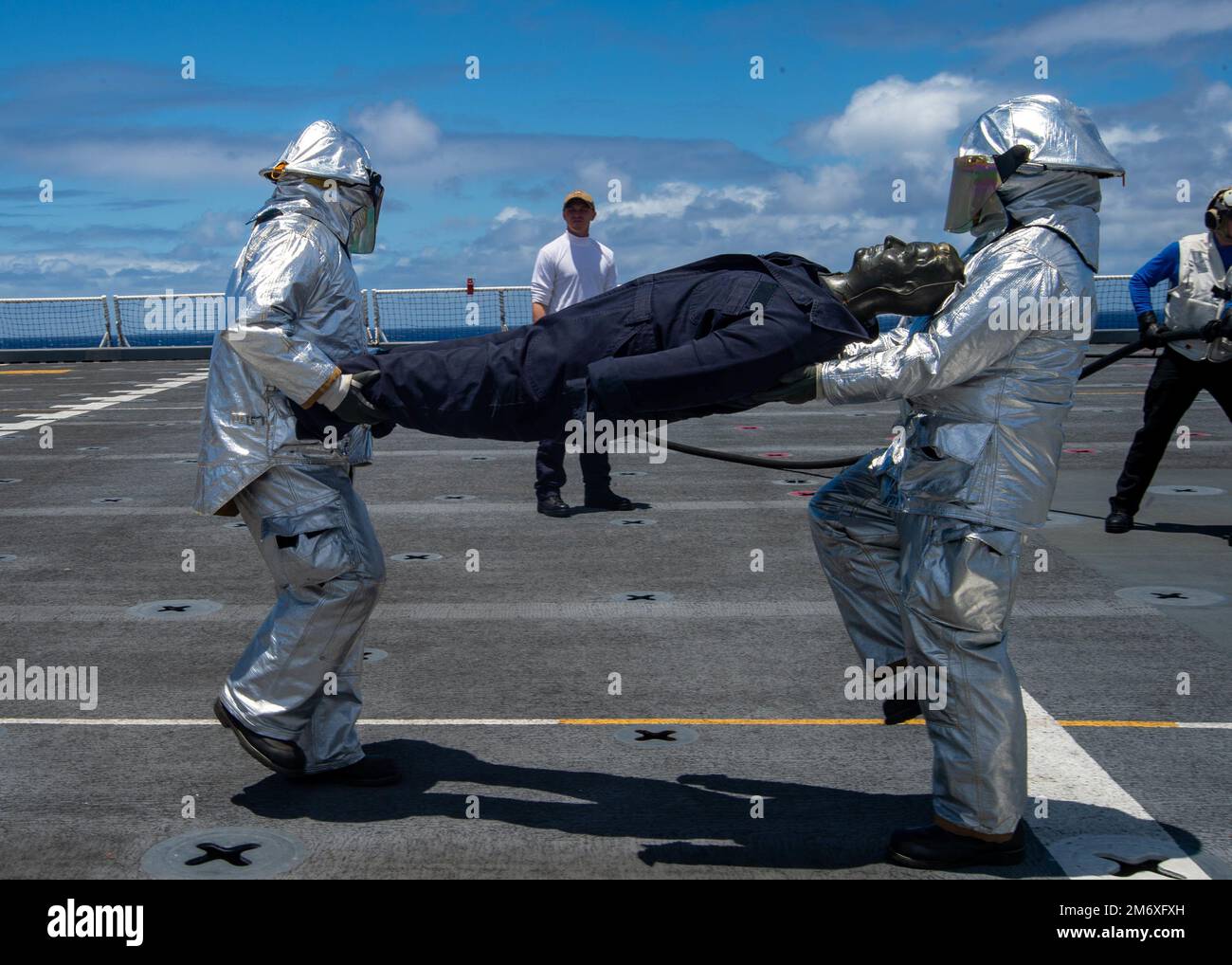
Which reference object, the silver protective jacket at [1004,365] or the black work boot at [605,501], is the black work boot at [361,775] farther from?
the black work boot at [605,501]

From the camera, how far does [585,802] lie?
4332mm

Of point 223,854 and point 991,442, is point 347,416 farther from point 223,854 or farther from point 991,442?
point 991,442

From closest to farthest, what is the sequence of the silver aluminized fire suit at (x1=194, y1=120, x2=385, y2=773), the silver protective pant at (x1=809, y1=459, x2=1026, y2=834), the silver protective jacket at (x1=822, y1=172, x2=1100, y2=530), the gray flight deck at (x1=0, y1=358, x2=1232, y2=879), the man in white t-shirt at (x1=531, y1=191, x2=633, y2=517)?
the silver protective jacket at (x1=822, y1=172, x2=1100, y2=530) → the silver protective pant at (x1=809, y1=459, x2=1026, y2=834) → the gray flight deck at (x1=0, y1=358, x2=1232, y2=879) → the silver aluminized fire suit at (x1=194, y1=120, x2=385, y2=773) → the man in white t-shirt at (x1=531, y1=191, x2=633, y2=517)

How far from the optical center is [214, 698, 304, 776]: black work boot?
14.5ft

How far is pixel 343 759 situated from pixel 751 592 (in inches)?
124

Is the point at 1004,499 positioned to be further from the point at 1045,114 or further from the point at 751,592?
the point at 751,592

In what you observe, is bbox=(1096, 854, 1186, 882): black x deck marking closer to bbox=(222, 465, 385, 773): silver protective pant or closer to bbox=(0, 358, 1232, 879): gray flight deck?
bbox=(0, 358, 1232, 879): gray flight deck

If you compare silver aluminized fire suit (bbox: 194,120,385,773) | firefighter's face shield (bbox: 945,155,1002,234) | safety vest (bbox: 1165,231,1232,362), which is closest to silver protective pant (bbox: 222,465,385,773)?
silver aluminized fire suit (bbox: 194,120,385,773)

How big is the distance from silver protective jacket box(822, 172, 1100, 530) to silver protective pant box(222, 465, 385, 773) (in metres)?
1.75

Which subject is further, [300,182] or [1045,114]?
[300,182]

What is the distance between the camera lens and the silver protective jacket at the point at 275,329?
4.24 m

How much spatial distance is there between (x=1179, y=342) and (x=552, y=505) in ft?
14.2
